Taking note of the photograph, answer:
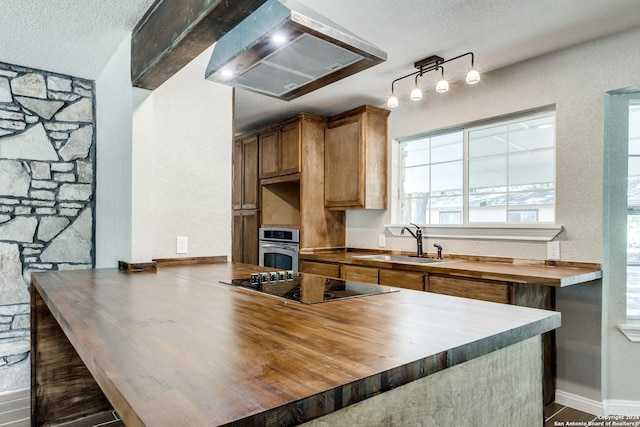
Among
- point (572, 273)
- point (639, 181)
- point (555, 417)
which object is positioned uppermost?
point (639, 181)

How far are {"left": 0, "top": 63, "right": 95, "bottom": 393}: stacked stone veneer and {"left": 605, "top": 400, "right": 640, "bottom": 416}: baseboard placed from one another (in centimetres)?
376

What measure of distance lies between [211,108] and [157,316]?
6.43 feet

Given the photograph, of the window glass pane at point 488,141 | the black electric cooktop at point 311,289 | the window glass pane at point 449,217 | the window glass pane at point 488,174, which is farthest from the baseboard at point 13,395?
the window glass pane at point 488,141

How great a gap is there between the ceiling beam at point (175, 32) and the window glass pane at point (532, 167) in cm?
241

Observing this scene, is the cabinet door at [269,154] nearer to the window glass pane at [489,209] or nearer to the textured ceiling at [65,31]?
the textured ceiling at [65,31]

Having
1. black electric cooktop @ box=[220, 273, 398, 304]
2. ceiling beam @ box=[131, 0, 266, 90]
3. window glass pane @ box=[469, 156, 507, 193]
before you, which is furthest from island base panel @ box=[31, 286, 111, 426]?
window glass pane @ box=[469, 156, 507, 193]

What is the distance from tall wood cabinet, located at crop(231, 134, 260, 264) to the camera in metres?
4.76

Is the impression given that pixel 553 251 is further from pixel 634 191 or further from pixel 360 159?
pixel 360 159

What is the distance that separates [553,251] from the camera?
2.70 m

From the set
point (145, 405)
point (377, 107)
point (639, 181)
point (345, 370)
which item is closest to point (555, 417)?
point (639, 181)

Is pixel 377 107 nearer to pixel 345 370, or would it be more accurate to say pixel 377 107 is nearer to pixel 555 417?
pixel 555 417

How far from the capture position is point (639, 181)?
100 inches

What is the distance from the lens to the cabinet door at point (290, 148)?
13.5 feet

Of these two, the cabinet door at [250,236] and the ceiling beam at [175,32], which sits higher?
the ceiling beam at [175,32]
